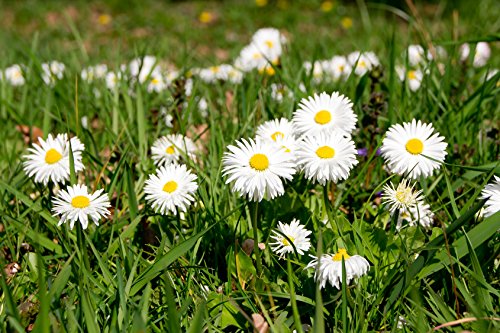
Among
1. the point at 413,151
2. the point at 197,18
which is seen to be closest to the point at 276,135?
the point at 413,151

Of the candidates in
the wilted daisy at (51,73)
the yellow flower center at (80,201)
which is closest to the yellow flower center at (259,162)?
the yellow flower center at (80,201)

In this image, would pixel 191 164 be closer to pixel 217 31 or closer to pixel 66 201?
pixel 66 201

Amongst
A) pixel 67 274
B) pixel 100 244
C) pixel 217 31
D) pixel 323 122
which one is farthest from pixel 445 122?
pixel 217 31

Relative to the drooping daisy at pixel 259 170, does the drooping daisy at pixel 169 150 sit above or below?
above

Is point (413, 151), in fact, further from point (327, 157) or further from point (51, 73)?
point (51, 73)

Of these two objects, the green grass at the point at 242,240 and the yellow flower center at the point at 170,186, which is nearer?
the green grass at the point at 242,240

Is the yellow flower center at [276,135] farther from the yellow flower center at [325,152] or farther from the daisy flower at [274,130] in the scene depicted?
the yellow flower center at [325,152]
